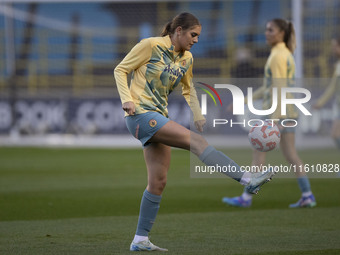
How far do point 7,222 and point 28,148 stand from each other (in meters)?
12.4

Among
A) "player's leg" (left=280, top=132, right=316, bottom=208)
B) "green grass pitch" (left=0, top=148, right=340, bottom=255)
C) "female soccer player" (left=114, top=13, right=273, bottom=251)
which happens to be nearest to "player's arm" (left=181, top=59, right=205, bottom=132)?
"female soccer player" (left=114, top=13, right=273, bottom=251)

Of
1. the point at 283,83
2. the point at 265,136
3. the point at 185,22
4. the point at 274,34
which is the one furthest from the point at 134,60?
the point at 274,34

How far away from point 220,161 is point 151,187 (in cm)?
63

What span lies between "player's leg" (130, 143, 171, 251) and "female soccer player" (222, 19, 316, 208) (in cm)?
261

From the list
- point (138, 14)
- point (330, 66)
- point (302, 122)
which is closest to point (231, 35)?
point (138, 14)

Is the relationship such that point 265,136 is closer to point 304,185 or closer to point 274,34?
point 304,185

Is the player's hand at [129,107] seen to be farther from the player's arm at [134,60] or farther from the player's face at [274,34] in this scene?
the player's face at [274,34]

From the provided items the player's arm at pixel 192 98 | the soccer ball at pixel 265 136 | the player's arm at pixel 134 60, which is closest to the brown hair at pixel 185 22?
the player's arm at pixel 134 60

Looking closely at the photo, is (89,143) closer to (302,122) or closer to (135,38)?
(135,38)

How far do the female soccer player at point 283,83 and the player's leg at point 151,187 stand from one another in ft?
8.56

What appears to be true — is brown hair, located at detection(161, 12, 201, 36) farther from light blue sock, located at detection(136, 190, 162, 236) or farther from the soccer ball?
light blue sock, located at detection(136, 190, 162, 236)

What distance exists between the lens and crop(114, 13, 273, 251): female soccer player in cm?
473

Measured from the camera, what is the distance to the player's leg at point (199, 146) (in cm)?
462

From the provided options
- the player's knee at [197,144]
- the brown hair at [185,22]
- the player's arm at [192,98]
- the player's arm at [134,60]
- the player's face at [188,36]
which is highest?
the brown hair at [185,22]
